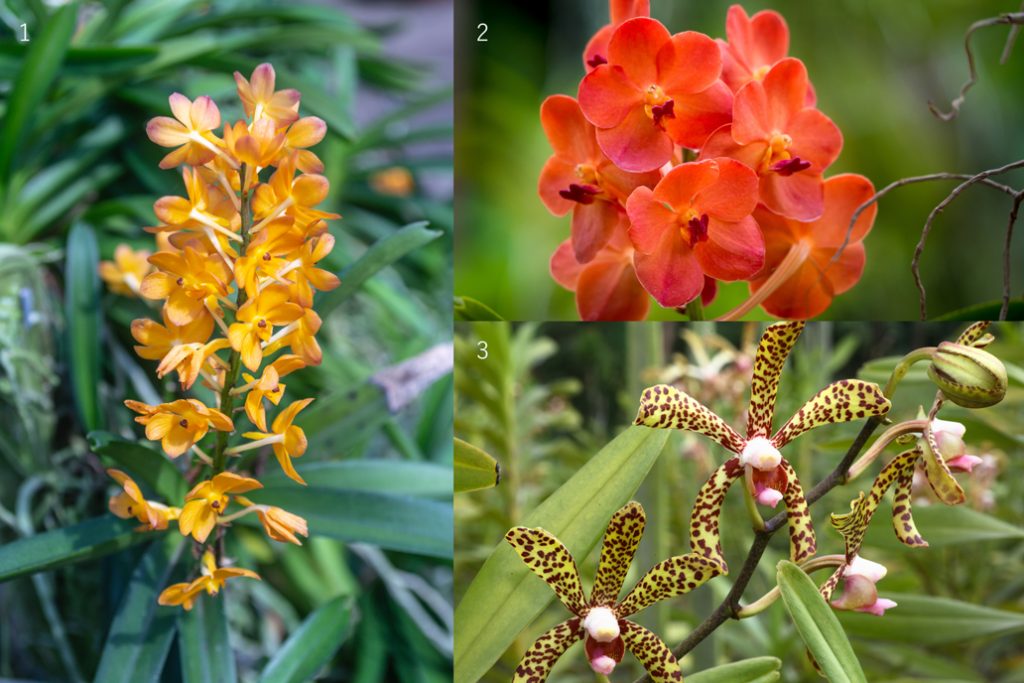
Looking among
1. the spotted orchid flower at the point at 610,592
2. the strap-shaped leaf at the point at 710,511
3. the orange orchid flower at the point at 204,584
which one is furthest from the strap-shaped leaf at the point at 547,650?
the orange orchid flower at the point at 204,584

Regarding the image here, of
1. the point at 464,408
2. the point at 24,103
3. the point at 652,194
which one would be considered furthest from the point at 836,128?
the point at 24,103

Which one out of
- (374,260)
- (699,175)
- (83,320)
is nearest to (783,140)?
(699,175)

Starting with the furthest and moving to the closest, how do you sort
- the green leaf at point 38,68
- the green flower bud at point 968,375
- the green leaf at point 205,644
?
1. the green leaf at point 38,68
2. the green leaf at point 205,644
3. the green flower bud at point 968,375

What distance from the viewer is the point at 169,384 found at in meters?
0.74

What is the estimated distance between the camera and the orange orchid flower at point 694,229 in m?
0.61

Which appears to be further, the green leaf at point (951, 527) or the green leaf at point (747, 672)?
the green leaf at point (951, 527)

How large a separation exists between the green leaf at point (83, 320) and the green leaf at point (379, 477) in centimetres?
21

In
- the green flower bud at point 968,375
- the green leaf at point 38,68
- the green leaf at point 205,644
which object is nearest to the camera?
the green flower bud at point 968,375

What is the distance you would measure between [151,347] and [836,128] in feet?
1.76

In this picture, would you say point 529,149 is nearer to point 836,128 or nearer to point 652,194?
point 652,194

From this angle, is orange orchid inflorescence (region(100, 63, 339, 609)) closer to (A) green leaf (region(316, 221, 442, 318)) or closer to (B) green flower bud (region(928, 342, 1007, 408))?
(A) green leaf (region(316, 221, 442, 318))

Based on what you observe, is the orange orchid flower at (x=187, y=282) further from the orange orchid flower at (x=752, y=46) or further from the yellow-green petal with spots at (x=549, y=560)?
the orange orchid flower at (x=752, y=46)

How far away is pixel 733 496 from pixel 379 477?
1.10 ft

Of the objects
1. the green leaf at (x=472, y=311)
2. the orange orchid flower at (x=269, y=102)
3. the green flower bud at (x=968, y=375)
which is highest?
the orange orchid flower at (x=269, y=102)
